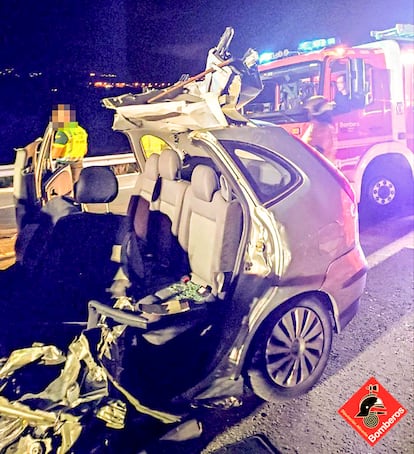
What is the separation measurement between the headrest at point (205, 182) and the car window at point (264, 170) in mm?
213

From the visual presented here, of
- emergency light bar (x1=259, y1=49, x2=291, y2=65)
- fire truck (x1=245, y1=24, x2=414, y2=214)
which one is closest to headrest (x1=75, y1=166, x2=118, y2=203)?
fire truck (x1=245, y1=24, x2=414, y2=214)

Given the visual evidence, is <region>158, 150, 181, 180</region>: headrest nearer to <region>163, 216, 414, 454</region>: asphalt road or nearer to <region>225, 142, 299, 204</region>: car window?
<region>225, 142, 299, 204</region>: car window

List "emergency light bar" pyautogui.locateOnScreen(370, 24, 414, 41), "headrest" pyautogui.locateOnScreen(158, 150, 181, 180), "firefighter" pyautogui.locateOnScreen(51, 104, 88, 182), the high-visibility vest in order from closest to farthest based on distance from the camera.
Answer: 1. "headrest" pyautogui.locateOnScreen(158, 150, 181, 180)
2. "firefighter" pyautogui.locateOnScreen(51, 104, 88, 182)
3. the high-visibility vest
4. "emergency light bar" pyautogui.locateOnScreen(370, 24, 414, 41)

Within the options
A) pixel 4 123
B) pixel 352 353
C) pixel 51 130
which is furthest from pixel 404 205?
pixel 4 123

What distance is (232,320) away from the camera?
245 centimetres

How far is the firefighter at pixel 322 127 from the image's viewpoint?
519 centimetres

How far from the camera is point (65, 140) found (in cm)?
398

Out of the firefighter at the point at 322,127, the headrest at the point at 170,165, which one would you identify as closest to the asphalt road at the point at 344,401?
the headrest at the point at 170,165

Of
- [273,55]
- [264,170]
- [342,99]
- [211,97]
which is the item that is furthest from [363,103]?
[211,97]

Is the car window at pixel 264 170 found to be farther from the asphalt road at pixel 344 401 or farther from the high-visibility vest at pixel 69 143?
the high-visibility vest at pixel 69 143

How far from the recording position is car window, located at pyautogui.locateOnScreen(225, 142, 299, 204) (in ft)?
8.21

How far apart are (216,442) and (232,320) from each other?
61 cm

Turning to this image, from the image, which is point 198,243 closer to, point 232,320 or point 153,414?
point 232,320

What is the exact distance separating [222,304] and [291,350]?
0.48m
